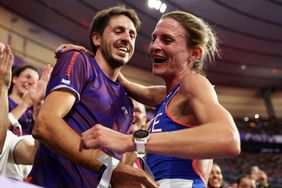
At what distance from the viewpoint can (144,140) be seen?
4.23 feet

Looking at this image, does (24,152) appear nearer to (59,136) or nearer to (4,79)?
(4,79)

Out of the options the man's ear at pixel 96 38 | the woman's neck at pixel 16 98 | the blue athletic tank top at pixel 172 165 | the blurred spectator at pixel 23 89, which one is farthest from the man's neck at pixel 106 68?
the woman's neck at pixel 16 98

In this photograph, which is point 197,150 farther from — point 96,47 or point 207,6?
point 207,6

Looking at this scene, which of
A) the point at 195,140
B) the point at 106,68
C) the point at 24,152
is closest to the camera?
the point at 195,140

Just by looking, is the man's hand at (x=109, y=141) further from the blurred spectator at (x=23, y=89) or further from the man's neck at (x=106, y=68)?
the blurred spectator at (x=23, y=89)

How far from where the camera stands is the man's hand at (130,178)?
4.74 ft

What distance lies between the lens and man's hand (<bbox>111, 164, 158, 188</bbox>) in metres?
1.44

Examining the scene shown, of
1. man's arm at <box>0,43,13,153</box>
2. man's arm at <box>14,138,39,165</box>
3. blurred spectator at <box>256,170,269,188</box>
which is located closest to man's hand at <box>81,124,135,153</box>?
man's arm at <box>0,43,13,153</box>

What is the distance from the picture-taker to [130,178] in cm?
147

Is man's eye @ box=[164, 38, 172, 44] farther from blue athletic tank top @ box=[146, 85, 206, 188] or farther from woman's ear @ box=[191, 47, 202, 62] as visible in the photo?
blue athletic tank top @ box=[146, 85, 206, 188]

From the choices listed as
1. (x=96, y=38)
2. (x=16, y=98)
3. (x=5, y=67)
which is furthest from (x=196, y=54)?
(x=16, y=98)

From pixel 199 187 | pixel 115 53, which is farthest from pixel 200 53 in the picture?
pixel 199 187

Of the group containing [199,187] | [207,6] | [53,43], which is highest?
[207,6]

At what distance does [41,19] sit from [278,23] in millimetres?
5505
